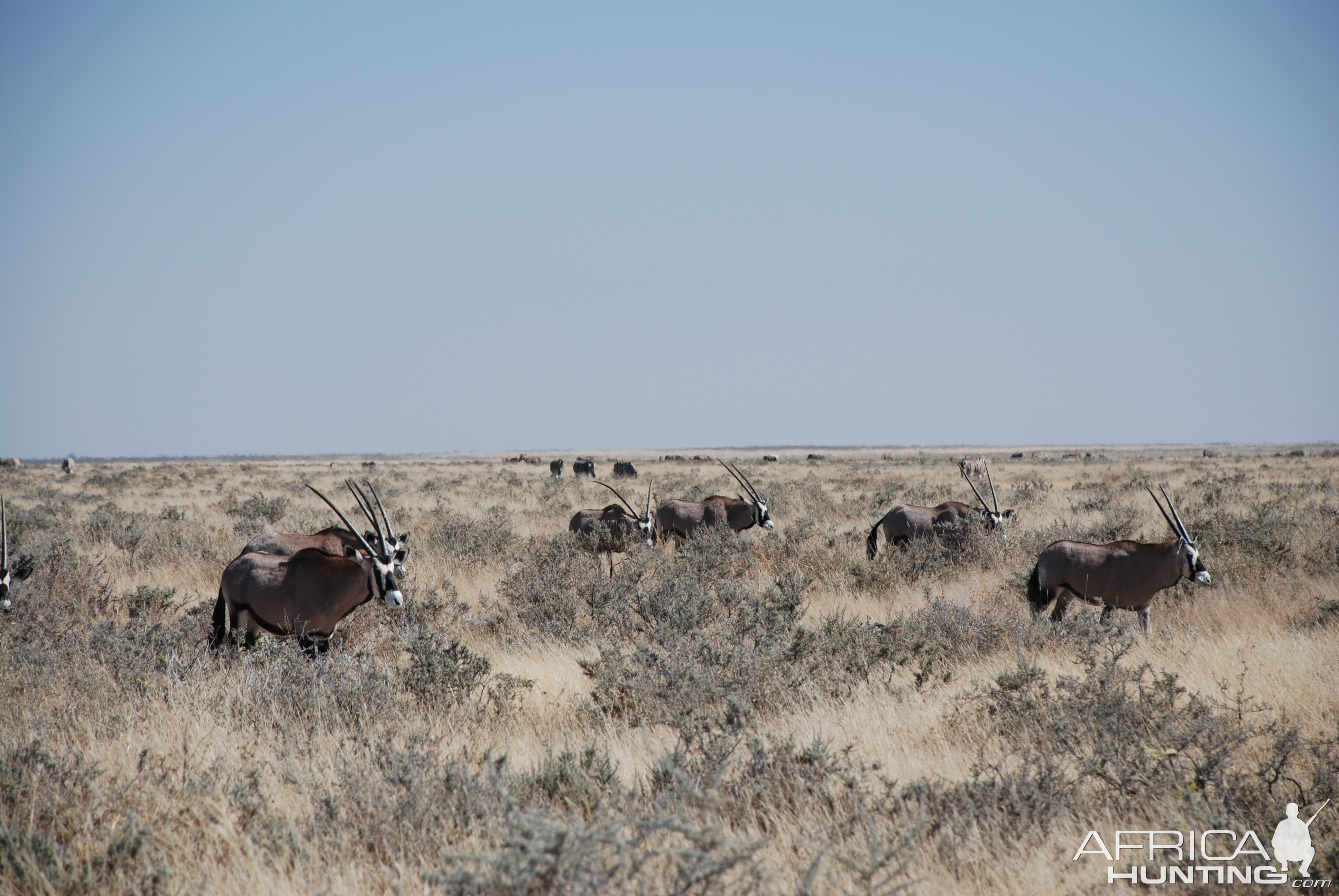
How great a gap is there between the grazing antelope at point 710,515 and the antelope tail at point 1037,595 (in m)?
7.86

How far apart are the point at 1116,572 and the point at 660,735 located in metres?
6.29

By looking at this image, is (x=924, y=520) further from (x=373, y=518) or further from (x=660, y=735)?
(x=660, y=735)

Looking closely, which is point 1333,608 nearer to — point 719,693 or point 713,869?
point 719,693

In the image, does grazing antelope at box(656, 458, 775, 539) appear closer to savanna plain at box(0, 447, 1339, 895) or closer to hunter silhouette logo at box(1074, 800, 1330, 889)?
savanna plain at box(0, 447, 1339, 895)

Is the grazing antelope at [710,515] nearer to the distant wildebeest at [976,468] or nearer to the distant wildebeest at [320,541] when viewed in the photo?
the distant wildebeest at [320,541]

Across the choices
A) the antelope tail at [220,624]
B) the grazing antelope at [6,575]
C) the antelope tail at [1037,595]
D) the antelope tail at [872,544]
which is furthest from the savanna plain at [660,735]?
the antelope tail at [872,544]

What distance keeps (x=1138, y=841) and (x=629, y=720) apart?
298 centimetres

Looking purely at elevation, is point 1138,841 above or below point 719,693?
below

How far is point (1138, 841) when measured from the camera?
12.2 feet

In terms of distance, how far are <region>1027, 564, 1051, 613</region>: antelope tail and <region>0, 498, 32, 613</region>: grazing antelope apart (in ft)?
35.4

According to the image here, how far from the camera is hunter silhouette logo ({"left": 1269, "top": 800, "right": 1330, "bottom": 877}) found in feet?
11.1

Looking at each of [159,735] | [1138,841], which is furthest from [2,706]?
[1138,841]

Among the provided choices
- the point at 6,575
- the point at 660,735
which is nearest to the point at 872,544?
the point at 660,735

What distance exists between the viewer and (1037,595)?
30.5 ft
